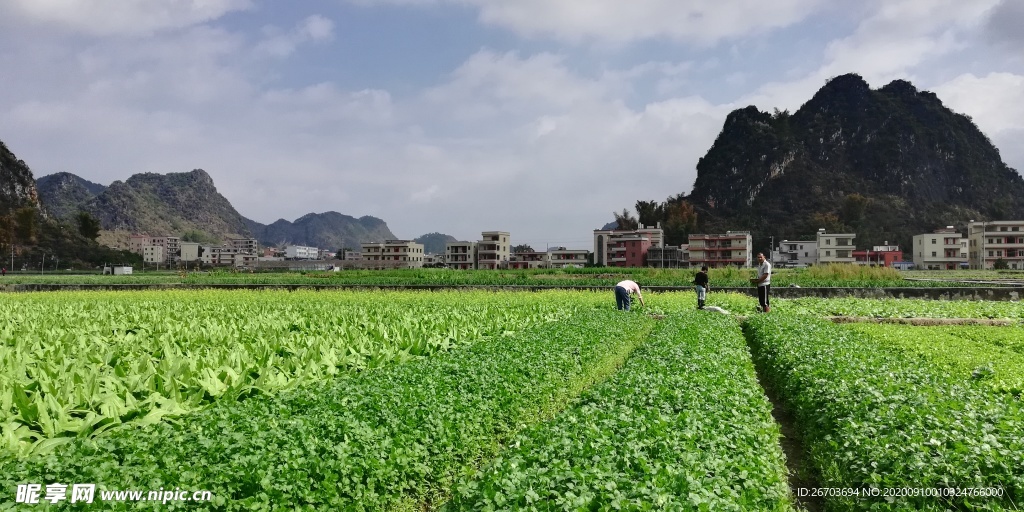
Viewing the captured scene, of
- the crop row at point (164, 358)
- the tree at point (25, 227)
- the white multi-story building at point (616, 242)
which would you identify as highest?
the tree at point (25, 227)

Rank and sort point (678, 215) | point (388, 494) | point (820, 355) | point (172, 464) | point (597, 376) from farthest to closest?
point (678, 215)
point (597, 376)
point (820, 355)
point (388, 494)
point (172, 464)

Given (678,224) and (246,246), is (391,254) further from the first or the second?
(246,246)

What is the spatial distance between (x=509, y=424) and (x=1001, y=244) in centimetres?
11559

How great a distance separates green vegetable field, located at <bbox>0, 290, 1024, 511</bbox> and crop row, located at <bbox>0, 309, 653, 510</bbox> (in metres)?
0.03

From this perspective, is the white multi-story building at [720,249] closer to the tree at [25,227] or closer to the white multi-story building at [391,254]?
the white multi-story building at [391,254]

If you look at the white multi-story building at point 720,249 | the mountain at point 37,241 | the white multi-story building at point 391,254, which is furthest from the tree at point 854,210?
the mountain at point 37,241

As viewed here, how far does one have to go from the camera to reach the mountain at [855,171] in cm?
13362

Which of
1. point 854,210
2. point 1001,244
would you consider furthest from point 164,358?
point 854,210

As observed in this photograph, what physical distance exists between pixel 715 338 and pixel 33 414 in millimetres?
11753

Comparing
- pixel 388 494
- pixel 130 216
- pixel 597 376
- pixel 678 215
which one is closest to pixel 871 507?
pixel 388 494

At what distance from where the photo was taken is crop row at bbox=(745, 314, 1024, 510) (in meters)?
5.22

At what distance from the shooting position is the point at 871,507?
5.20 metres

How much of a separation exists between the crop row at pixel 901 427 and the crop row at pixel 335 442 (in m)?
3.81

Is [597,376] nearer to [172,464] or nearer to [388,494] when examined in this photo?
[388,494]
